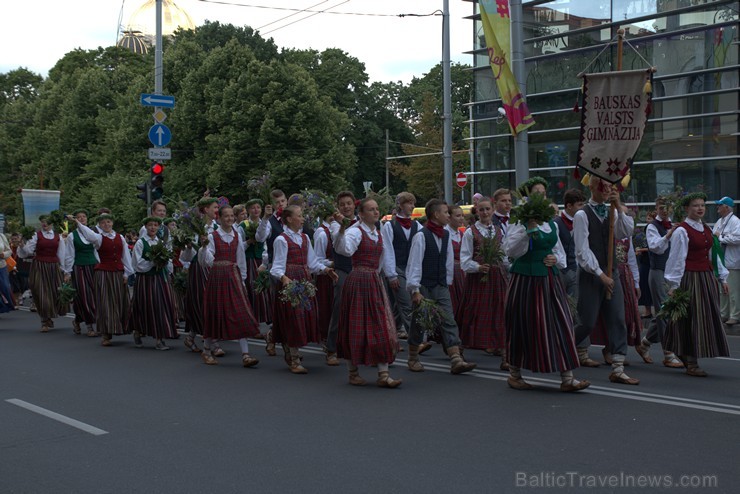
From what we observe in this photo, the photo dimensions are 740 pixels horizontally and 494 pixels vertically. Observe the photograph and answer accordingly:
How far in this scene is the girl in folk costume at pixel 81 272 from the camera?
14.7 meters

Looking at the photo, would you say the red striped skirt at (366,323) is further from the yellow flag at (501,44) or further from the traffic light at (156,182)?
the traffic light at (156,182)

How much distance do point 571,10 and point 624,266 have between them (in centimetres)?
1604

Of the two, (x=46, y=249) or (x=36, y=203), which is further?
(x=36, y=203)

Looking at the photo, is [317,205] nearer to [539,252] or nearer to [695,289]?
[539,252]

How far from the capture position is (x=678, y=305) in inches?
370

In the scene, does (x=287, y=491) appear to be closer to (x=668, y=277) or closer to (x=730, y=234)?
(x=668, y=277)

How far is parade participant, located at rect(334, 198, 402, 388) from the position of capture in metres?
9.09

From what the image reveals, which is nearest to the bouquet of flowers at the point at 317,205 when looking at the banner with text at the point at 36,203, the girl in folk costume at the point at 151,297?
the girl in folk costume at the point at 151,297

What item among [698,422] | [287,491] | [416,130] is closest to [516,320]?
[698,422]

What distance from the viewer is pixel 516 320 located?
28.0 ft

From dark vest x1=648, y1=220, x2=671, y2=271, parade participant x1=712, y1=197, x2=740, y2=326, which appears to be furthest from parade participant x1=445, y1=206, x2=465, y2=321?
parade participant x1=712, y1=197, x2=740, y2=326

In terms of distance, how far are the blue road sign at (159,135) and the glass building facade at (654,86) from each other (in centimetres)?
963

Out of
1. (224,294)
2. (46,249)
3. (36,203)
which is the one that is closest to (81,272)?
(46,249)

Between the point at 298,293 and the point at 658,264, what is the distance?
528cm
